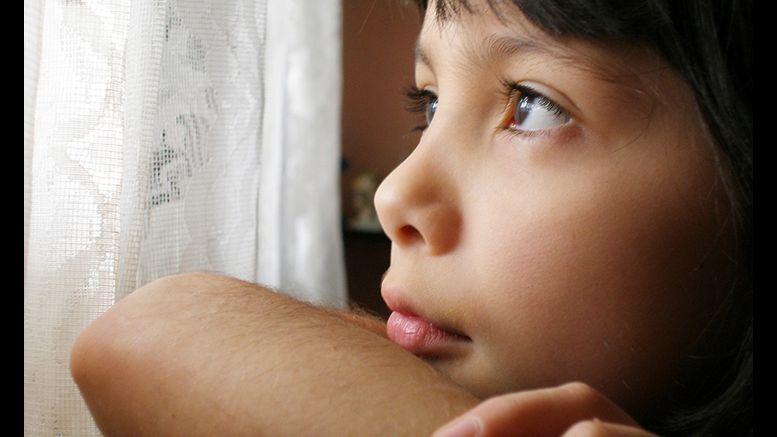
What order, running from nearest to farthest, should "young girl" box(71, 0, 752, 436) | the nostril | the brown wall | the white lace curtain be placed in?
"young girl" box(71, 0, 752, 436) < the nostril < the white lace curtain < the brown wall

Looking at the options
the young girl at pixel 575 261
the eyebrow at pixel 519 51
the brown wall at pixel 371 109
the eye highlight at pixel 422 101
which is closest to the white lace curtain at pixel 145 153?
the young girl at pixel 575 261

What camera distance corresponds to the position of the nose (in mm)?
408

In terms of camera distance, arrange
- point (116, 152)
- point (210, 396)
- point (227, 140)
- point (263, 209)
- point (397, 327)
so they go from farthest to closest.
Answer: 1. point (263, 209)
2. point (227, 140)
3. point (116, 152)
4. point (397, 327)
5. point (210, 396)

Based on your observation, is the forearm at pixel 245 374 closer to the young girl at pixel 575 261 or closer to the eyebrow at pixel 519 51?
the young girl at pixel 575 261

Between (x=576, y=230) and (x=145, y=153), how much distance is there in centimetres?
56

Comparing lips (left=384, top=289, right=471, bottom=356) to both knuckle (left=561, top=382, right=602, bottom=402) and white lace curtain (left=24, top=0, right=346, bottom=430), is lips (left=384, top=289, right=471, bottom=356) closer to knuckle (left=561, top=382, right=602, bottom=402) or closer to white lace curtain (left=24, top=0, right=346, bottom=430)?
knuckle (left=561, top=382, right=602, bottom=402)

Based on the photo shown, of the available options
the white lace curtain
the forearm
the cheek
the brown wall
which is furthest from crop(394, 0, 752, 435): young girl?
the brown wall

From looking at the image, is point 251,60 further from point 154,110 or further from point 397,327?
point 397,327

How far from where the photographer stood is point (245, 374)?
11.3 inches

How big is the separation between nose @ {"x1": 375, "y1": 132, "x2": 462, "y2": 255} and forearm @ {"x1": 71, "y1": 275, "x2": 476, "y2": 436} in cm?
10

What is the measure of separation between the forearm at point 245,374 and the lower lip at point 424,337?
0.09 metres

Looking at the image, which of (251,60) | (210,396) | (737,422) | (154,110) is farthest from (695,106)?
(251,60)

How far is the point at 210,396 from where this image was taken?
28 cm

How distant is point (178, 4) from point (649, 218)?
28.0 inches
